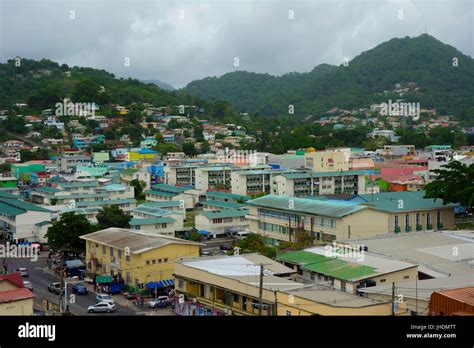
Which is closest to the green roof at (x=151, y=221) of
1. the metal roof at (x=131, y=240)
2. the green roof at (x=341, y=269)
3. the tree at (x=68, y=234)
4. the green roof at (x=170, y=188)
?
the tree at (x=68, y=234)

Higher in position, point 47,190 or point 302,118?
point 302,118

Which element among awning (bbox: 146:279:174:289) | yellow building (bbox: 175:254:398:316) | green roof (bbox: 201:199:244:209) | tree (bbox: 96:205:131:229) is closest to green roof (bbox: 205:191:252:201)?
green roof (bbox: 201:199:244:209)

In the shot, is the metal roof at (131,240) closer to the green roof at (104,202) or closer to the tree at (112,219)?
the tree at (112,219)

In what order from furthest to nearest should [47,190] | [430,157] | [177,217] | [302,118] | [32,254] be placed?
[302,118] < [430,157] < [47,190] < [177,217] < [32,254]

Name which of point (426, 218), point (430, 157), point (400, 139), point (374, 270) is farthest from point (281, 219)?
point (400, 139)

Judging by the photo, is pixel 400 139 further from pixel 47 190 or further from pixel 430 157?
pixel 47 190

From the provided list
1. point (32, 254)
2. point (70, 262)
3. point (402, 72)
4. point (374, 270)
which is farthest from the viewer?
point (402, 72)

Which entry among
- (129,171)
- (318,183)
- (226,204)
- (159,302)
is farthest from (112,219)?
(129,171)
